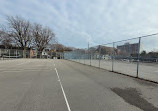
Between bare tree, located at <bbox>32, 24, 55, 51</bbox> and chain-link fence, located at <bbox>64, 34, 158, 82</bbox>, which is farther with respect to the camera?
bare tree, located at <bbox>32, 24, 55, 51</bbox>

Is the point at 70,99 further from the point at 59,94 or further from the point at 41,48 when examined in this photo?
the point at 41,48

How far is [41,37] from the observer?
5775 cm

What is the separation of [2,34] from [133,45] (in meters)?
52.1

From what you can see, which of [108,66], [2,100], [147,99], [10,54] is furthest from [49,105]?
[10,54]

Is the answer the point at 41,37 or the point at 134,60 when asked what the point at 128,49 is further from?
the point at 41,37

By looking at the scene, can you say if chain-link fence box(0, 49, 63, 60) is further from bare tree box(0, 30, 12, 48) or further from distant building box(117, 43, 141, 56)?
distant building box(117, 43, 141, 56)

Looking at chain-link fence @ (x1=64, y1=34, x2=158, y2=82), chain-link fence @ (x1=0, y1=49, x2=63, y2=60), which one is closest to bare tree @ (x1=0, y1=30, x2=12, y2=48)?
chain-link fence @ (x1=0, y1=49, x2=63, y2=60)

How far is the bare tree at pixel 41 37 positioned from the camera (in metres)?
56.5

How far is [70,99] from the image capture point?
4574mm

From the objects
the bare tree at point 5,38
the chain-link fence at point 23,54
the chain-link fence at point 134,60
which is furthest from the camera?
the bare tree at point 5,38

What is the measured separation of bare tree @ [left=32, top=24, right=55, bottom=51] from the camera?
2223 inches

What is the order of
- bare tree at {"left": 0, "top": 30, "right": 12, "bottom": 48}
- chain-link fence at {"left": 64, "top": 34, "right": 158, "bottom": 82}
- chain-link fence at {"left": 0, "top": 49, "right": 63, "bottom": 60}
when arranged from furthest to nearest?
bare tree at {"left": 0, "top": 30, "right": 12, "bottom": 48} < chain-link fence at {"left": 0, "top": 49, "right": 63, "bottom": 60} < chain-link fence at {"left": 64, "top": 34, "right": 158, "bottom": 82}

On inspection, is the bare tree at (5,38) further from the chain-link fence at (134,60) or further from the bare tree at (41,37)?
the chain-link fence at (134,60)

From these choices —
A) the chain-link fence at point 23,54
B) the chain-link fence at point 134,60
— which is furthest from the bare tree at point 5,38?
the chain-link fence at point 134,60
